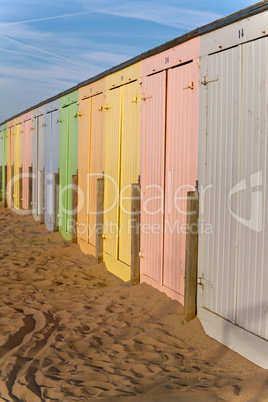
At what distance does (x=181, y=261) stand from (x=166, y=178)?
1004 millimetres

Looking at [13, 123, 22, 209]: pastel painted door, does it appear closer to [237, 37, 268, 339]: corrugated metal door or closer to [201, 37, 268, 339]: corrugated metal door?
[201, 37, 268, 339]: corrugated metal door

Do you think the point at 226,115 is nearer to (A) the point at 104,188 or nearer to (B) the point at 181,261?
(B) the point at 181,261

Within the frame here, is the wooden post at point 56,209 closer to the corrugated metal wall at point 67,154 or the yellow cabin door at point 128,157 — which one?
the corrugated metal wall at point 67,154

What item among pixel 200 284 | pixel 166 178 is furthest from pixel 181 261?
pixel 166 178

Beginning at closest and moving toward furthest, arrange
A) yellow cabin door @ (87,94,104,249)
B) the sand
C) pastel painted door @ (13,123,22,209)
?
the sand → yellow cabin door @ (87,94,104,249) → pastel painted door @ (13,123,22,209)

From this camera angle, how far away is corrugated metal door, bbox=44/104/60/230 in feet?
39.5

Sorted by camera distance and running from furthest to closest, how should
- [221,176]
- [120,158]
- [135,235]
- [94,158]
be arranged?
1. [94,158]
2. [120,158]
3. [135,235]
4. [221,176]

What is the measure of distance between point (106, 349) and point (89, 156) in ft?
17.1

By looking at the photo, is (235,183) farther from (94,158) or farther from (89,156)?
(89,156)

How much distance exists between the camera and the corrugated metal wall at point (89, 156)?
8.88 metres

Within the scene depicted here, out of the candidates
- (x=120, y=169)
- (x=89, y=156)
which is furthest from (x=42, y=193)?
(x=120, y=169)

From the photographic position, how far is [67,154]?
438 inches

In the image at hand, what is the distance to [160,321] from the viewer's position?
17.9ft

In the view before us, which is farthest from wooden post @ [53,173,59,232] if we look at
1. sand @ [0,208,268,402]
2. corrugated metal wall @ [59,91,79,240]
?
sand @ [0,208,268,402]
